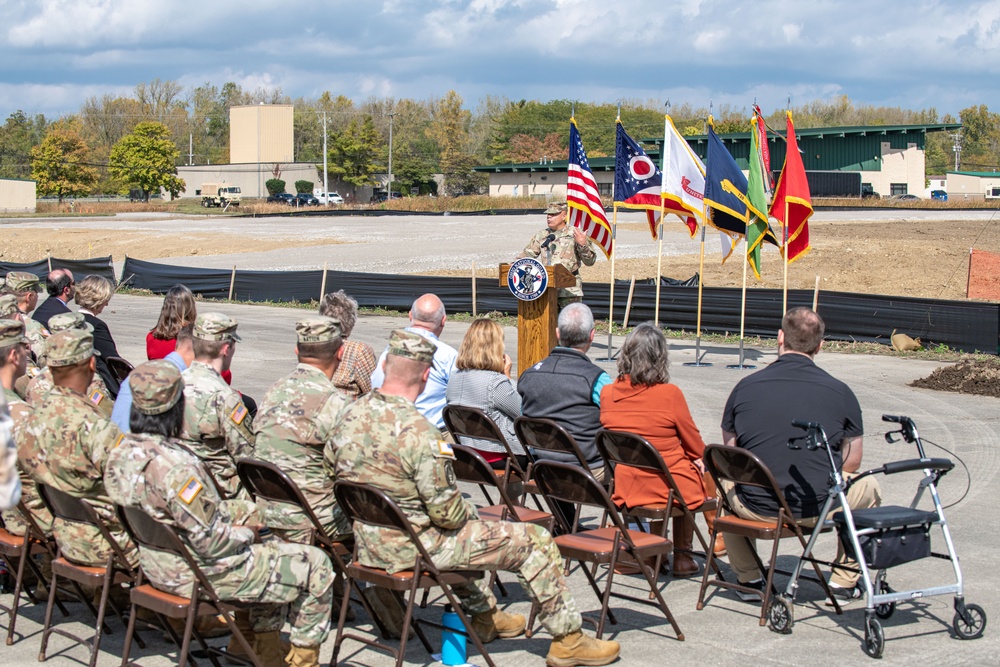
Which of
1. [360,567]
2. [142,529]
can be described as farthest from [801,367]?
[142,529]

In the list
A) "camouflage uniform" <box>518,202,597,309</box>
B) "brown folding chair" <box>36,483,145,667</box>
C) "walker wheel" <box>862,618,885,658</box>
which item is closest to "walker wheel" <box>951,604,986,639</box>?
"walker wheel" <box>862,618,885,658</box>

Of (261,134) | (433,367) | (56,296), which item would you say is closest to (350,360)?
(433,367)

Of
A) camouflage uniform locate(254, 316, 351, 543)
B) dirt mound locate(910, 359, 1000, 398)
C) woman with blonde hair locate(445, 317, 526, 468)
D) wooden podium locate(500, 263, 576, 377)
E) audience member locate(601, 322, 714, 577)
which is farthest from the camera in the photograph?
dirt mound locate(910, 359, 1000, 398)

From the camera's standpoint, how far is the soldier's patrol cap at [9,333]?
19.2 feet

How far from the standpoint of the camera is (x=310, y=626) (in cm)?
460

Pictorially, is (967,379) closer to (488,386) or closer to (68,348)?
(488,386)

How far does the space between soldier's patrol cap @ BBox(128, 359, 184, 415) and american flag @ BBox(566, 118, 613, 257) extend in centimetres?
1101

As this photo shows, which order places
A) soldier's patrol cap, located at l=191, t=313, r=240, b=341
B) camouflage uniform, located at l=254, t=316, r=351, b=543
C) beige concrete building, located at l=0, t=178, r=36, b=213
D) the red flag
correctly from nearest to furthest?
1. camouflage uniform, located at l=254, t=316, r=351, b=543
2. soldier's patrol cap, located at l=191, t=313, r=240, b=341
3. the red flag
4. beige concrete building, located at l=0, t=178, r=36, b=213

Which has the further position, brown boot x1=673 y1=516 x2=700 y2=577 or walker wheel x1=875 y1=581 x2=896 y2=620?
brown boot x1=673 y1=516 x2=700 y2=577

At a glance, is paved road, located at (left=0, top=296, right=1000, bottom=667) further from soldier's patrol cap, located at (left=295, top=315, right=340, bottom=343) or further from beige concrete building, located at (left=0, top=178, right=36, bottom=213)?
beige concrete building, located at (left=0, top=178, right=36, bottom=213)

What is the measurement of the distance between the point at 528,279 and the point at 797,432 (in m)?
4.22

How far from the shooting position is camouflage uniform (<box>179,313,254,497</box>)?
5.34 m

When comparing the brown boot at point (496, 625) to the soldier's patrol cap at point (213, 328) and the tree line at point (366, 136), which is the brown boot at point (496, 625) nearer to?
the soldier's patrol cap at point (213, 328)

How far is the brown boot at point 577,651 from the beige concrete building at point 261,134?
119m
